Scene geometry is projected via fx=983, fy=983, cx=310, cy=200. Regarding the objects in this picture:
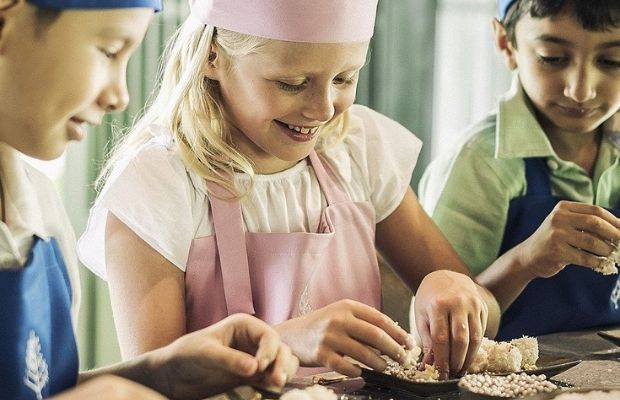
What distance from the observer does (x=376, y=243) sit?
1927 millimetres

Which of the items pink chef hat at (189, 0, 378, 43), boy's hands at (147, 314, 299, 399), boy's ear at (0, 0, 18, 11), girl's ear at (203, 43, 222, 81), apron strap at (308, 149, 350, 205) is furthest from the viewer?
apron strap at (308, 149, 350, 205)

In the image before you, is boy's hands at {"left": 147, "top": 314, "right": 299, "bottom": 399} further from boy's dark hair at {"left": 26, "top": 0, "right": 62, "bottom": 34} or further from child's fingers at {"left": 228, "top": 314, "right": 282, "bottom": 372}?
boy's dark hair at {"left": 26, "top": 0, "right": 62, "bottom": 34}

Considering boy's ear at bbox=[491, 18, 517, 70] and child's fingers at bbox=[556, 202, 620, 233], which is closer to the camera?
child's fingers at bbox=[556, 202, 620, 233]

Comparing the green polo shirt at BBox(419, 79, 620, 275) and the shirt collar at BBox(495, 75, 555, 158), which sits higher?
the shirt collar at BBox(495, 75, 555, 158)

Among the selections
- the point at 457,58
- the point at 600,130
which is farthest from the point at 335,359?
the point at 457,58

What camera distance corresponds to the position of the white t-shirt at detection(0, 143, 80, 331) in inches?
44.7

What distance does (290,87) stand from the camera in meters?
1.55

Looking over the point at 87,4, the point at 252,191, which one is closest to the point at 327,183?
the point at 252,191

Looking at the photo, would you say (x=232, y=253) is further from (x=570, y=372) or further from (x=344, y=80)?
(x=570, y=372)

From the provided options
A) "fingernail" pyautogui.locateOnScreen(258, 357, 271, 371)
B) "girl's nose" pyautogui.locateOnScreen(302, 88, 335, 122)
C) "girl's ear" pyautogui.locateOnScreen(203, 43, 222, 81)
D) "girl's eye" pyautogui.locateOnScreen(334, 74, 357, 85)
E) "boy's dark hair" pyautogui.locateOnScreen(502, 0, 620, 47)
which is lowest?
"fingernail" pyautogui.locateOnScreen(258, 357, 271, 371)

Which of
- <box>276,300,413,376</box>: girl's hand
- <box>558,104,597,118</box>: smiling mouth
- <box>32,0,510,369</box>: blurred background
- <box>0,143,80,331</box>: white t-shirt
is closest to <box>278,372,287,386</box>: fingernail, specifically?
<box>276,300,413,376</box>: girl's hand

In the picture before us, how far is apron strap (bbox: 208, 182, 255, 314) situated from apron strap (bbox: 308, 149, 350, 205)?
201mm

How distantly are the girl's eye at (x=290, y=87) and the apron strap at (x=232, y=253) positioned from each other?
0.22 metres

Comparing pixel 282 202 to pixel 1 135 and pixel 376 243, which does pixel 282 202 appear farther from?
pixel 1 135
